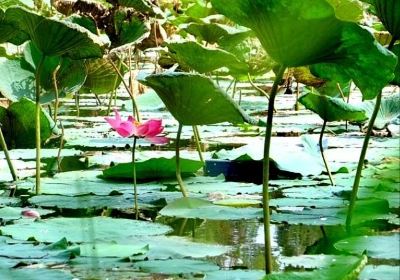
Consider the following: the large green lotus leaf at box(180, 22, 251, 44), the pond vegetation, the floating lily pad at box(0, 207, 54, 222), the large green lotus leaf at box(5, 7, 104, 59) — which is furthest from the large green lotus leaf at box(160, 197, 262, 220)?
the large green lotus leaf at box(180, 22, 251, 44)

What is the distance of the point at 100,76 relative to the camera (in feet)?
12.7

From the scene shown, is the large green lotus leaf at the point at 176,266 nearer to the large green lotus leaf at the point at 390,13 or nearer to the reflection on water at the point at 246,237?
the reflection on water at the point at 246,237

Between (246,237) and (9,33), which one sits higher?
(9,33)

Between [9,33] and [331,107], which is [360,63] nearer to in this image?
[331,107]

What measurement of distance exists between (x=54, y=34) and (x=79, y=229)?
432 millimetres

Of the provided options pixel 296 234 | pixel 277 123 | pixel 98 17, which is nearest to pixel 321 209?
pixel 296 234

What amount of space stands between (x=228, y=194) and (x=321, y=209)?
0.94 feet

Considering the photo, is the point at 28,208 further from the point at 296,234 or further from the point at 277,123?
the point at 277,123

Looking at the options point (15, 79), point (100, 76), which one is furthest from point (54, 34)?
point (100, 76)

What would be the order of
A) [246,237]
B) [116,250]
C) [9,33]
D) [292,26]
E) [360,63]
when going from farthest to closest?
[9,33] → [246,237] → [116,250] → [360,63] → [292,26]

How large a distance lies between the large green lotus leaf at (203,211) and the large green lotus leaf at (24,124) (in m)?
0.73

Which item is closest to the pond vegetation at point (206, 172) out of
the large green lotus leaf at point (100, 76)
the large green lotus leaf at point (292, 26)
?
the large green lotus leaf at point (292, 26)

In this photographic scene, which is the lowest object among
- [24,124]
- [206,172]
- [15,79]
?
[206,172]

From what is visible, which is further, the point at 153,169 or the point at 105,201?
the point at 153,169
